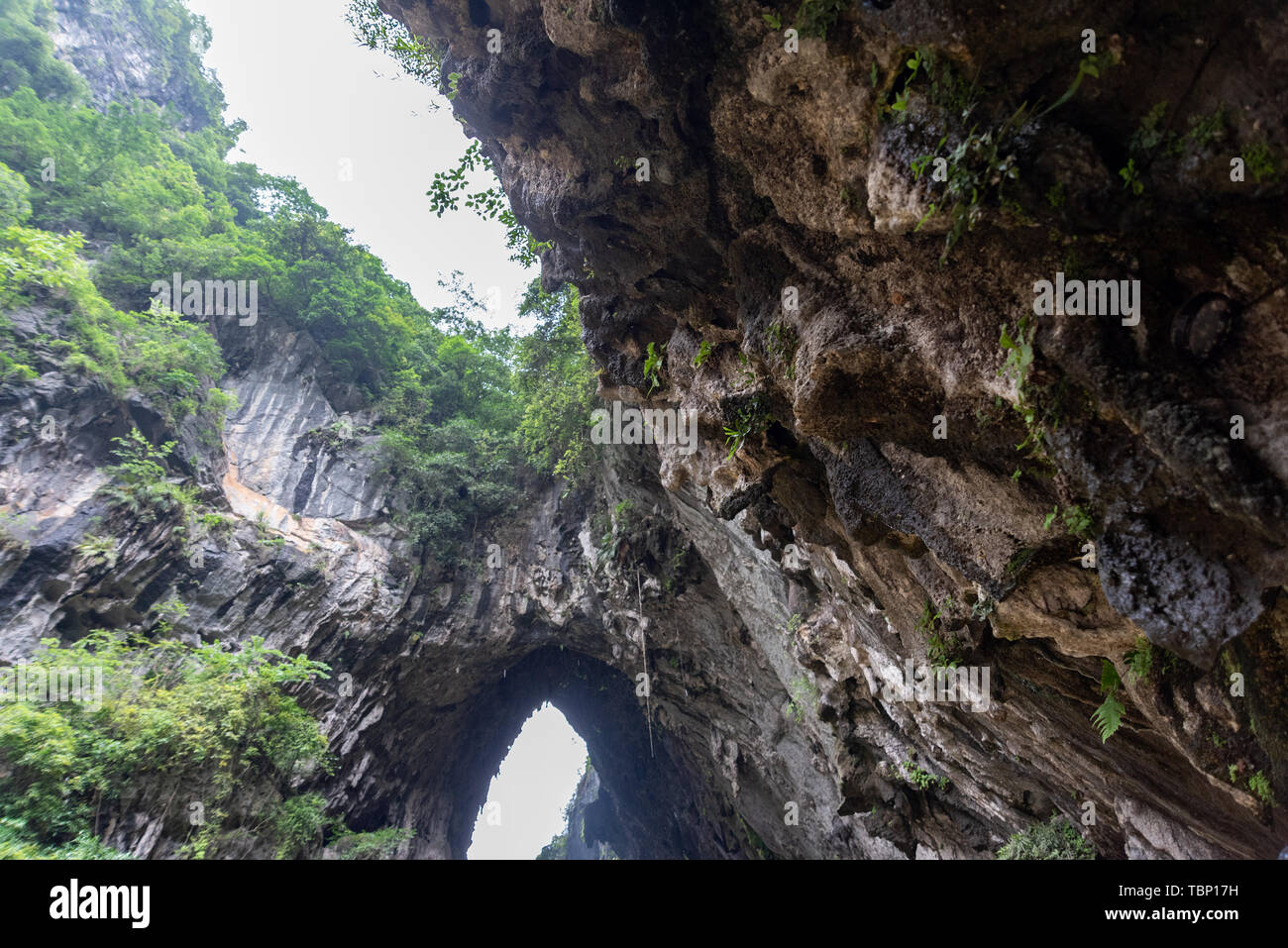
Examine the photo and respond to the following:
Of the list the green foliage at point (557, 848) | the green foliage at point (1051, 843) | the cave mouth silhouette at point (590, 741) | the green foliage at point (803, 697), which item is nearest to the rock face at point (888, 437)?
the green foliage at point (803, 697)

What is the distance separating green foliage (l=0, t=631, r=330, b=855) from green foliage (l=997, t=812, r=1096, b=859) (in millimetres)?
10541

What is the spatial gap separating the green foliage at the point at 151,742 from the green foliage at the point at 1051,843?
10.5 meters

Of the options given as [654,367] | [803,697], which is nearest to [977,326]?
[654,367]

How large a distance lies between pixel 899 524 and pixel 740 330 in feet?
8.53

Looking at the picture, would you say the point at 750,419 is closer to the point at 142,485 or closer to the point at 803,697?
the point at 803,697

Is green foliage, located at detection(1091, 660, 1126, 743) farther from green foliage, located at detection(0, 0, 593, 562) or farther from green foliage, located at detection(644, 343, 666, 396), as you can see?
green foliage, located at detection(0, 0, 593, 562)

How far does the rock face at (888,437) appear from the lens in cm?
282

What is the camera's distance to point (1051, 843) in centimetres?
671

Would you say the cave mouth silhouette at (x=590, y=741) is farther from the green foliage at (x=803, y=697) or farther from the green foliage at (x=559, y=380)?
the green foliage at (x=803, y=697)

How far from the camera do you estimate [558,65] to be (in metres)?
6.04

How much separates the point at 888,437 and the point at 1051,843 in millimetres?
5808

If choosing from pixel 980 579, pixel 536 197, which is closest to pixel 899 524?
pixel 980 579

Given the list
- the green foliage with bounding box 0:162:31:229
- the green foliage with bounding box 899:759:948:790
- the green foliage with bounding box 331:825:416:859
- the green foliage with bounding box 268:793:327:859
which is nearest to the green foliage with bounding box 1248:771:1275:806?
the green foliage with bounding box 899:759:948:790
